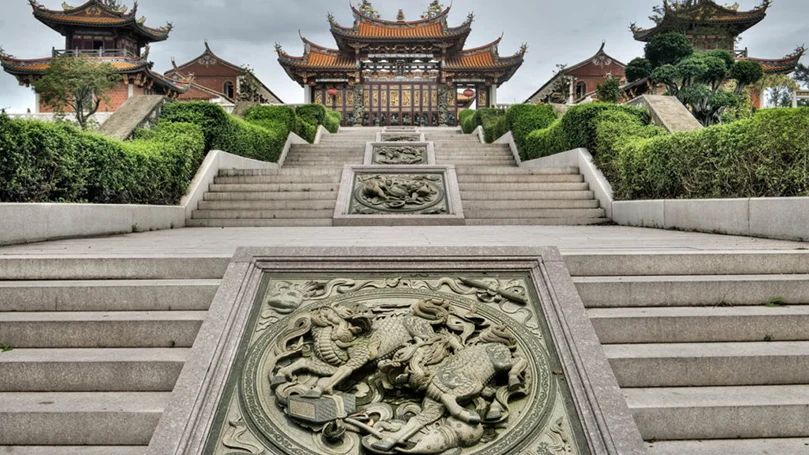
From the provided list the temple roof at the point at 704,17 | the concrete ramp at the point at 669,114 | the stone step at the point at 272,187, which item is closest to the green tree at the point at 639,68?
the temple roof at the point at 704,17

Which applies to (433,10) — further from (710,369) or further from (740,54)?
(710,369)

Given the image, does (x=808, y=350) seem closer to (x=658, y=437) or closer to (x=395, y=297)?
(x=658, y=437)

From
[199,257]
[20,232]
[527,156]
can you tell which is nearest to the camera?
[199,257]

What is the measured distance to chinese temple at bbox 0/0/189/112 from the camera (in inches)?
930

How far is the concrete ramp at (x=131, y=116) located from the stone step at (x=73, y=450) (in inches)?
248

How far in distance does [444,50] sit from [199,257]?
24882 millimetres

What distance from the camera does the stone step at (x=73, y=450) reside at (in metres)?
2.33

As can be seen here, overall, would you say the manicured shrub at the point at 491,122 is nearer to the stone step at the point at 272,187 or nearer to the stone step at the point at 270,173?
the stone step at the point at 270,173

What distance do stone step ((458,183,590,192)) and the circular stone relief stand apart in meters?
Answer: 5.72

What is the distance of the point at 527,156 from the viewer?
11.3 m

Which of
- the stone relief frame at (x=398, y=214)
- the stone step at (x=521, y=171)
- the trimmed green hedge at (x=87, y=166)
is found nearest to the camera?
the trimmed green hedge at (x=87, y=166)

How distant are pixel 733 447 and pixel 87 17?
32.5 metres

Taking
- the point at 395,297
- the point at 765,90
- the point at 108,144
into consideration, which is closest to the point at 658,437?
the point at 395,297

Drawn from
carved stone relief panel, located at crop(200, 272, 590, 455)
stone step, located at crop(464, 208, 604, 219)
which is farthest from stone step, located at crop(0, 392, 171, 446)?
stone step, located at crop(464, 208, 604, 219)
